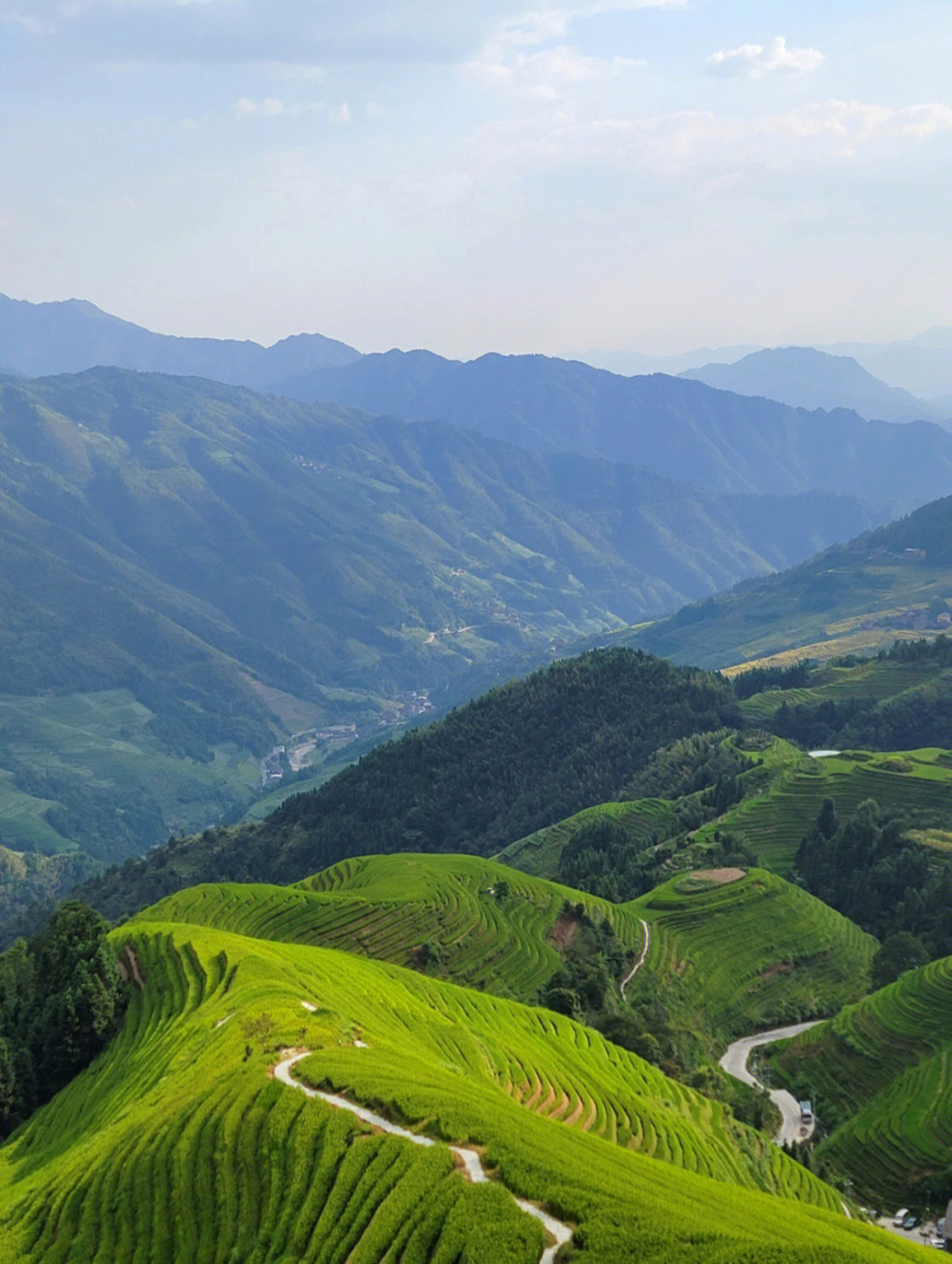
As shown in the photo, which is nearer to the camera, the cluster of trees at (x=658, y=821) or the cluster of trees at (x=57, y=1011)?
the cluster of trees at (x=57, y=1011)

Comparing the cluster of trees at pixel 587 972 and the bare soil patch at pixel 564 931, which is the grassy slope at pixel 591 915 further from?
the cluster of trees at pixel 587 972

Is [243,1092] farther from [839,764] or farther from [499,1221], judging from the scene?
[839,764]

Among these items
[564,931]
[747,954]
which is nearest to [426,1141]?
[564,931]

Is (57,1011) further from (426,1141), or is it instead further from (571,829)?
(571,829)

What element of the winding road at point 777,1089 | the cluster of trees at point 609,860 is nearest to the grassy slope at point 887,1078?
the winding road at point 777,1089

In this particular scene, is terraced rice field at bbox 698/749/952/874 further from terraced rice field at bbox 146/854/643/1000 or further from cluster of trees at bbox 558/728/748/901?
terraced rice field at bbox 146/854/643/1000

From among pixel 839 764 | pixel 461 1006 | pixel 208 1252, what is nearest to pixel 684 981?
pixel 461 1006

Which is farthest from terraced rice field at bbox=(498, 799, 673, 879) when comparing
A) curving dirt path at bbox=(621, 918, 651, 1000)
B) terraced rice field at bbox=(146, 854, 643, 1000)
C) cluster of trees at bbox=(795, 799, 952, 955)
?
curving dirt path at bbox=(621, 918, 651, 1000)
